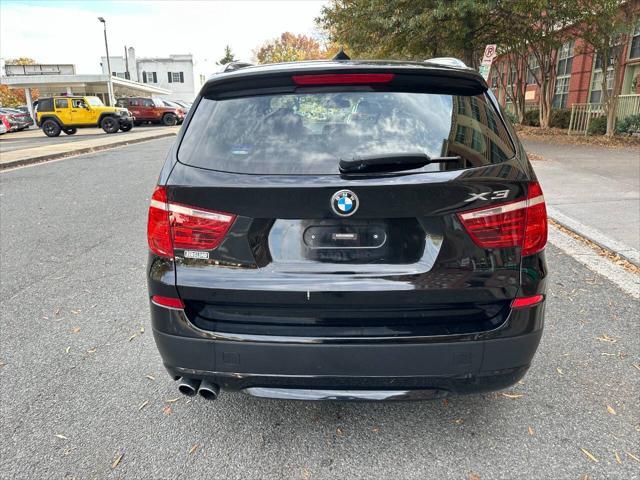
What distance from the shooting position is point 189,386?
221 cm

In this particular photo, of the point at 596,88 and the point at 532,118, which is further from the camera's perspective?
the point at 532,118

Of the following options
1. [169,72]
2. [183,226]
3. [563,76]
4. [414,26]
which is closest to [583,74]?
[563,76]

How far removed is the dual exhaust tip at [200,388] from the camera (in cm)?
219

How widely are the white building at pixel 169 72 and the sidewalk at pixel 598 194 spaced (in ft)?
176

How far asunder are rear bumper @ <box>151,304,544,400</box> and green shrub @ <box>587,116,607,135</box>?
20316mm

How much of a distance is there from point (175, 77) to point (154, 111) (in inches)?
1135

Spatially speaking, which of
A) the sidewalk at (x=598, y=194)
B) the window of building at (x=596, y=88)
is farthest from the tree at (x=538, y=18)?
the window of building at (x=596, y=88)

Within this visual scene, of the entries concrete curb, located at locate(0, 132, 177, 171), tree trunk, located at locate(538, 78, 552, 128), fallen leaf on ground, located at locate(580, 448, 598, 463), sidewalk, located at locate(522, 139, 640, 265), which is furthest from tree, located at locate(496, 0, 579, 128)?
concrete curb, located at locate(0, 132, 177, 171)

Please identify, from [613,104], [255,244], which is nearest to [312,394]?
[255,244]

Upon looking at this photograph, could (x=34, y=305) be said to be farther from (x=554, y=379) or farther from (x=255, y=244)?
(x=554, y=379)

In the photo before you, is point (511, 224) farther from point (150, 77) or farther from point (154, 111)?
point (150, 77)

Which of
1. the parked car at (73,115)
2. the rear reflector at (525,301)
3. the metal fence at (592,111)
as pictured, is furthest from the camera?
the parked car at (73,115)

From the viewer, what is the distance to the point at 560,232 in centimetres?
606

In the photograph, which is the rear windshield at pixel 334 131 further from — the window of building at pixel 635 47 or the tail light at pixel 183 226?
the window of building at pixel 635 47
